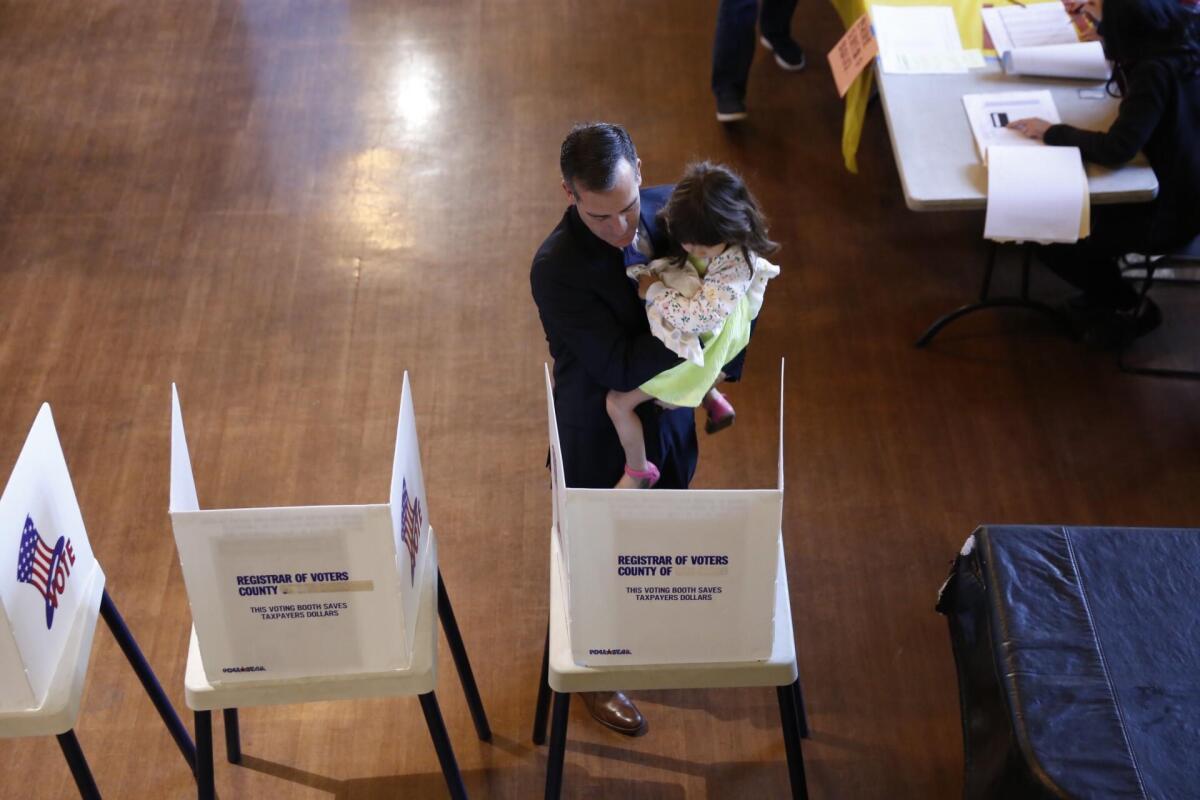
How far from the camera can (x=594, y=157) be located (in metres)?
2.07

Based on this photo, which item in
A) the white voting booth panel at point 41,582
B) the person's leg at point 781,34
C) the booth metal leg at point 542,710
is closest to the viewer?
the white voting booth panel at point 41,582

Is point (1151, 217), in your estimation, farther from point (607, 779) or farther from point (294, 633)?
point (294, 633)

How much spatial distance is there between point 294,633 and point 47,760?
46.6 inches

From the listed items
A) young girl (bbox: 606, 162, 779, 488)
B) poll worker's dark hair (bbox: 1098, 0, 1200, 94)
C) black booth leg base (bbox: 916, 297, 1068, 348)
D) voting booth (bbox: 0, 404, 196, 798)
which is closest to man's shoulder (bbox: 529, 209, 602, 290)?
young girl (bbox: 606, 162, 779, 488)

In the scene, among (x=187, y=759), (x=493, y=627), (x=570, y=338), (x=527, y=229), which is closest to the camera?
(x=570, y=338)

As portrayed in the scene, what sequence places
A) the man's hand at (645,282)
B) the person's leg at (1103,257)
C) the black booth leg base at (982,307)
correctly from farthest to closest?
the black booth leg base at (982,307) → the person's leg at (1103,257) → the man's hand at (645,282)

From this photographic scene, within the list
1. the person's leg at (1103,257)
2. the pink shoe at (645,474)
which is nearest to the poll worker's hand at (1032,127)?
the person's leg at (1103,257)

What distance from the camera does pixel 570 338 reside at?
2264mm

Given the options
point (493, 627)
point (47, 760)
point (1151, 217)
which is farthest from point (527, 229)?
point (47, 760)

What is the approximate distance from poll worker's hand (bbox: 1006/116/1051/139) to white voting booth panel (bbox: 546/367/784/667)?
1819 millimetres

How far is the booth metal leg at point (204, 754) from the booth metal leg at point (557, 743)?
25.6 inches

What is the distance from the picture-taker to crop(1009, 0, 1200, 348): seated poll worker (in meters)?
3.18

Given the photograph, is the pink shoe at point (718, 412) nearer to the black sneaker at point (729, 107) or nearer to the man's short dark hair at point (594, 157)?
the man's short dark hair at point (594, 157)

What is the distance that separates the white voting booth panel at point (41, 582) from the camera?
2.02m
